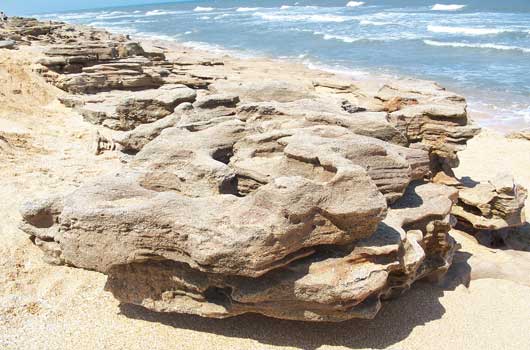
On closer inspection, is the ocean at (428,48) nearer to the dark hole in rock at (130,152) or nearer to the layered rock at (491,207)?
the layered rock at (491,207)

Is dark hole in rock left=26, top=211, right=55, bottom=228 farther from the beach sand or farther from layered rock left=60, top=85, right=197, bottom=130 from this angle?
layered rock left=60, top=85, right=197, bottom=130

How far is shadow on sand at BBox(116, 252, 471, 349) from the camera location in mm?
4133

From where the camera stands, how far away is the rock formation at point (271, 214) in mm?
3623

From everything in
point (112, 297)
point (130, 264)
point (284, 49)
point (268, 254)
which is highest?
point (268, 254)

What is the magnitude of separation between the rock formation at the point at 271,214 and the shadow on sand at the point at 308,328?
26cm

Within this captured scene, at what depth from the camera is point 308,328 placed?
4254mm

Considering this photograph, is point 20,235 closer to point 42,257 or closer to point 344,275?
point 42,257

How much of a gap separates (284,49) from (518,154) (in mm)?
21020

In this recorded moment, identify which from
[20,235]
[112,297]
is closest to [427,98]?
[112,297]

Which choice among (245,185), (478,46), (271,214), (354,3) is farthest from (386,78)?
(354,3)

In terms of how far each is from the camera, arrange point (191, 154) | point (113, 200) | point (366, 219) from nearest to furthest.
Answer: point (366, 219) < point (113, 200) < point (191, 154)

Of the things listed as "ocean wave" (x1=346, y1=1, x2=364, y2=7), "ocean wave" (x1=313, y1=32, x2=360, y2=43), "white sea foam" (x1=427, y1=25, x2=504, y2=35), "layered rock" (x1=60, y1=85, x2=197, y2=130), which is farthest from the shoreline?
"ocean wave" (x1=346, y1=1, x2=364, y2=7)

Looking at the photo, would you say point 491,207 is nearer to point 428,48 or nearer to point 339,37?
point 428,48

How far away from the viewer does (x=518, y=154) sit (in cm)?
1082
